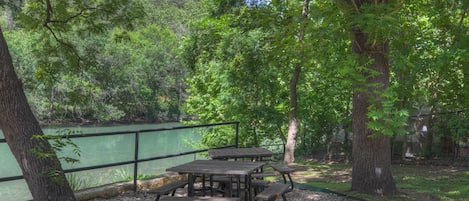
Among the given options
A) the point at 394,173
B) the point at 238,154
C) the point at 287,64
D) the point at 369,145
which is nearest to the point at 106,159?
the point at 287,64

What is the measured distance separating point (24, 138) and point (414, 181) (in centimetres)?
692

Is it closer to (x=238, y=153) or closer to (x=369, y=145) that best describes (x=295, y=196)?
(x=238, y=153)

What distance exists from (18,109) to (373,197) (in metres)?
4.89

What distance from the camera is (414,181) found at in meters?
8.44

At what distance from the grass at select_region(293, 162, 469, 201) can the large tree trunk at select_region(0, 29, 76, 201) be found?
14.3ft

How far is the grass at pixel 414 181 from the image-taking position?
22.7 feet

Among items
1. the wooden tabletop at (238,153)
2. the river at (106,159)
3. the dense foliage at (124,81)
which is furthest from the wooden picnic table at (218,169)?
the dense foliage at (124,81)

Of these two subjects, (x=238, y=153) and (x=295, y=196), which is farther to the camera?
(x=238, y=153)

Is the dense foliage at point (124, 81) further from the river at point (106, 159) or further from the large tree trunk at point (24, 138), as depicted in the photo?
the large tree trunk at point (24, 138)

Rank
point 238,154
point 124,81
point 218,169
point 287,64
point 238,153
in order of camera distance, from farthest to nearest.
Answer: point 124,81 → point 287,64 → point 238,153 → point 238,154 → point 218,169

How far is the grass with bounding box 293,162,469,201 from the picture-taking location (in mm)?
6914

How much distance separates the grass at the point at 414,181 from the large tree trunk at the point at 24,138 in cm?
436

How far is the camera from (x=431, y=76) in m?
11.6

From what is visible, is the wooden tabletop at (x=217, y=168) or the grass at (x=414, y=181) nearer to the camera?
the wooden tabletop at (x=217, y=168)
